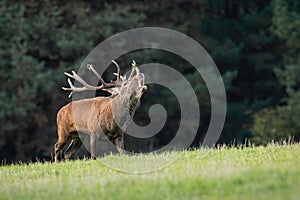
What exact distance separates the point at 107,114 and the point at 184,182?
6070 millimetres

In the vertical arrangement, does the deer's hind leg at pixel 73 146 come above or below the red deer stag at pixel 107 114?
below

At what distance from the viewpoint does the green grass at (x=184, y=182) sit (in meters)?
8.82

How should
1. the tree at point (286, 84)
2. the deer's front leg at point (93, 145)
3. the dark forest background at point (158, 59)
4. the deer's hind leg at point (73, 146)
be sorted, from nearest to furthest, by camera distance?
Answer: the deer's front leg at point (93, 145) < the deer's hind leg at point (73, 146) < the dark forest background at point (158, 59) < the tree at point (286, 84)

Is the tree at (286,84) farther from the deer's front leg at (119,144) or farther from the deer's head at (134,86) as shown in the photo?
the deer's front leg at (119,144)

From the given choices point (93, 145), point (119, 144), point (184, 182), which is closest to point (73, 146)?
point (93, 145)

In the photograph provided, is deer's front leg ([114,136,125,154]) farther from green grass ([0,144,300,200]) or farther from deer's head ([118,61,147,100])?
green grass ([0,144,300,200])

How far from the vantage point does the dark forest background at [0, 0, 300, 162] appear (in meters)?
27.9

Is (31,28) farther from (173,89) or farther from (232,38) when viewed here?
(232,38)

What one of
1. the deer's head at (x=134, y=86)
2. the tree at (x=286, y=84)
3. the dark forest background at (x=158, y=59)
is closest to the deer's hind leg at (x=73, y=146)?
the deer's head at (x=134, y=86)

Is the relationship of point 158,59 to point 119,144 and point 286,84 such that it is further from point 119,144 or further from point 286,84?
point 119,144

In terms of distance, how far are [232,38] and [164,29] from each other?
3.22m

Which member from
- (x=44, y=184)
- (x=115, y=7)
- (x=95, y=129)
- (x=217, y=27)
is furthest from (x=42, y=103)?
(x=44, y=184)

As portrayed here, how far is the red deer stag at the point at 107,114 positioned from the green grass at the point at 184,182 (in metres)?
2.65

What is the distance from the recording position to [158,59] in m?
29.8
